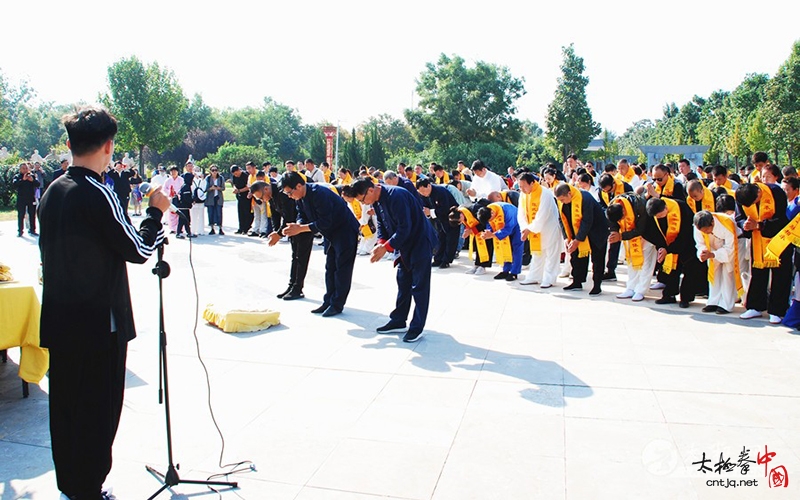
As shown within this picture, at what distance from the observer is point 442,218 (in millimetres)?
12125

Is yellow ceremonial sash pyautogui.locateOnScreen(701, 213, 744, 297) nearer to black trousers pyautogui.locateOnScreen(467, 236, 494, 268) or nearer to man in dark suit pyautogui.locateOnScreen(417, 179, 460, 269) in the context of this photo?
black trousers pyautogui.locateOnScreen(467, 236, 494, 268)

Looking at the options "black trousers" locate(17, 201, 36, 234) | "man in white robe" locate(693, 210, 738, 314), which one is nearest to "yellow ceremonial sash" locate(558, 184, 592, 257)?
"man in white robe" locate(693, 210, 738, 314)

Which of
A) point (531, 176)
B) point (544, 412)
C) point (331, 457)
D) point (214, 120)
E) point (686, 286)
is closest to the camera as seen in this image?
point (331, 457)

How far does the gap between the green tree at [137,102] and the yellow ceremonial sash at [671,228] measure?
37.6m

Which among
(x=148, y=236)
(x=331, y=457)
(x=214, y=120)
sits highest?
(x=214, y=120)

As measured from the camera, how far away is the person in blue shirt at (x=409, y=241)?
6770 millimetres

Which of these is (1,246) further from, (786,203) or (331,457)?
(786,203)

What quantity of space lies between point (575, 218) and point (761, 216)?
2.48 m

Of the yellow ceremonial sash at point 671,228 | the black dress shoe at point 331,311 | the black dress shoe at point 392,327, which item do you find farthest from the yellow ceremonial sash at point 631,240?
the black dress shoe at point 331,311

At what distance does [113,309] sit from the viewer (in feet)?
10.9

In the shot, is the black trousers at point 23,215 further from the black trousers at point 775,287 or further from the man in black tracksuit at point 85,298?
the black trousers at point 775,287

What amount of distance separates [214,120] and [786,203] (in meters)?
67.1

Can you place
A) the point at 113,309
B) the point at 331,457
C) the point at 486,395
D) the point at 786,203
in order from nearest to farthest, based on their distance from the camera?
the point at 113,309
the point at 331,457
the point at 486,395
the point at 786,203

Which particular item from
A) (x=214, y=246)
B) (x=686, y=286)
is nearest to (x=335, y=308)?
(x=686, y=286)
